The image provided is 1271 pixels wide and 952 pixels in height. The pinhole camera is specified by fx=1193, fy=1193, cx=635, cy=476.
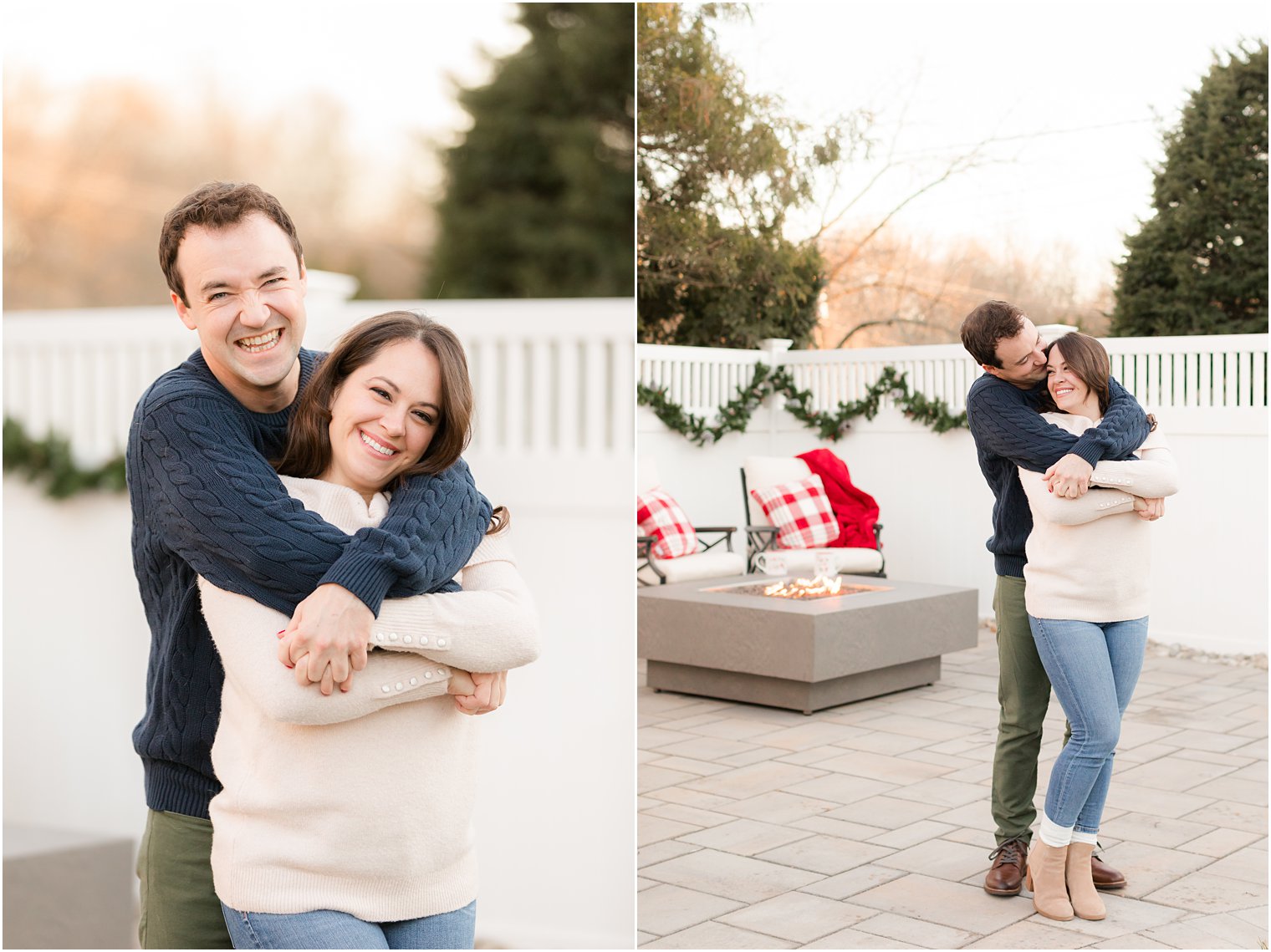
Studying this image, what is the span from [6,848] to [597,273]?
8.89ft

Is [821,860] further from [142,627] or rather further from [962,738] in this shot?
[142,627]

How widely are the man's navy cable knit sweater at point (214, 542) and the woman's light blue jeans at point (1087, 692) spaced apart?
1492 millimetres

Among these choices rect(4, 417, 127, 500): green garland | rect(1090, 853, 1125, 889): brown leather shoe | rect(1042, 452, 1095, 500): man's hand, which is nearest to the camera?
rect(1042, 452, 1095, 500): man's hand

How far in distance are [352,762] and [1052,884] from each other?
1.72 metres

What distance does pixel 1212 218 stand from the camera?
2.63 metres

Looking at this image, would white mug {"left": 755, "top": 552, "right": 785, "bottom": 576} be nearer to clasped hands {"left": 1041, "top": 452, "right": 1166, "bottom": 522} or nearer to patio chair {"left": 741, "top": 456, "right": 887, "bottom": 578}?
patio chair {"left": 741, "top": 456, "right": 887, "bottom": 578}

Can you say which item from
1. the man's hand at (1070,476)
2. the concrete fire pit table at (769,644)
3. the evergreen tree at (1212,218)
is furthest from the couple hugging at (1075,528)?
the concrete fire pit table at (769,644)

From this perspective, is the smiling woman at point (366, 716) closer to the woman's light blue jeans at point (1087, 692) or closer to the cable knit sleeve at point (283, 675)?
the cable knit sleeve at point (283, 675)

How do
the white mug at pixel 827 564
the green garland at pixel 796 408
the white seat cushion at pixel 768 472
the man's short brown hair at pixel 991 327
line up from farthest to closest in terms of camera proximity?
the white mug at pixel 827 564, the white seat cushion at pixel 768 472, the green garland at pixel 796 408, the man's short brown hair at pixel 991 327

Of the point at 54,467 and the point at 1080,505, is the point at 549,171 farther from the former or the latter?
the point at 1080,505

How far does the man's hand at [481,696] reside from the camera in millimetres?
1205

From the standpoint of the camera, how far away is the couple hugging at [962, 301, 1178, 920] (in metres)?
2.29

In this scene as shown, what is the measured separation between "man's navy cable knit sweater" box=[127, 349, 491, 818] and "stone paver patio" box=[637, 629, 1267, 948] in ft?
4.87

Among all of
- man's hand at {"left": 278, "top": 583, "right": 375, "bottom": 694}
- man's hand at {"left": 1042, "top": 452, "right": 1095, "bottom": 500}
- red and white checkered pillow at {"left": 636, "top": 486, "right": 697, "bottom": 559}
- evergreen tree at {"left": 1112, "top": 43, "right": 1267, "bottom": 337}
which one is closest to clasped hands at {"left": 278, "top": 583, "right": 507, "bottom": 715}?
man's hand at {"left": 278, "top": 583, "right": 375, "bottom": 694}
